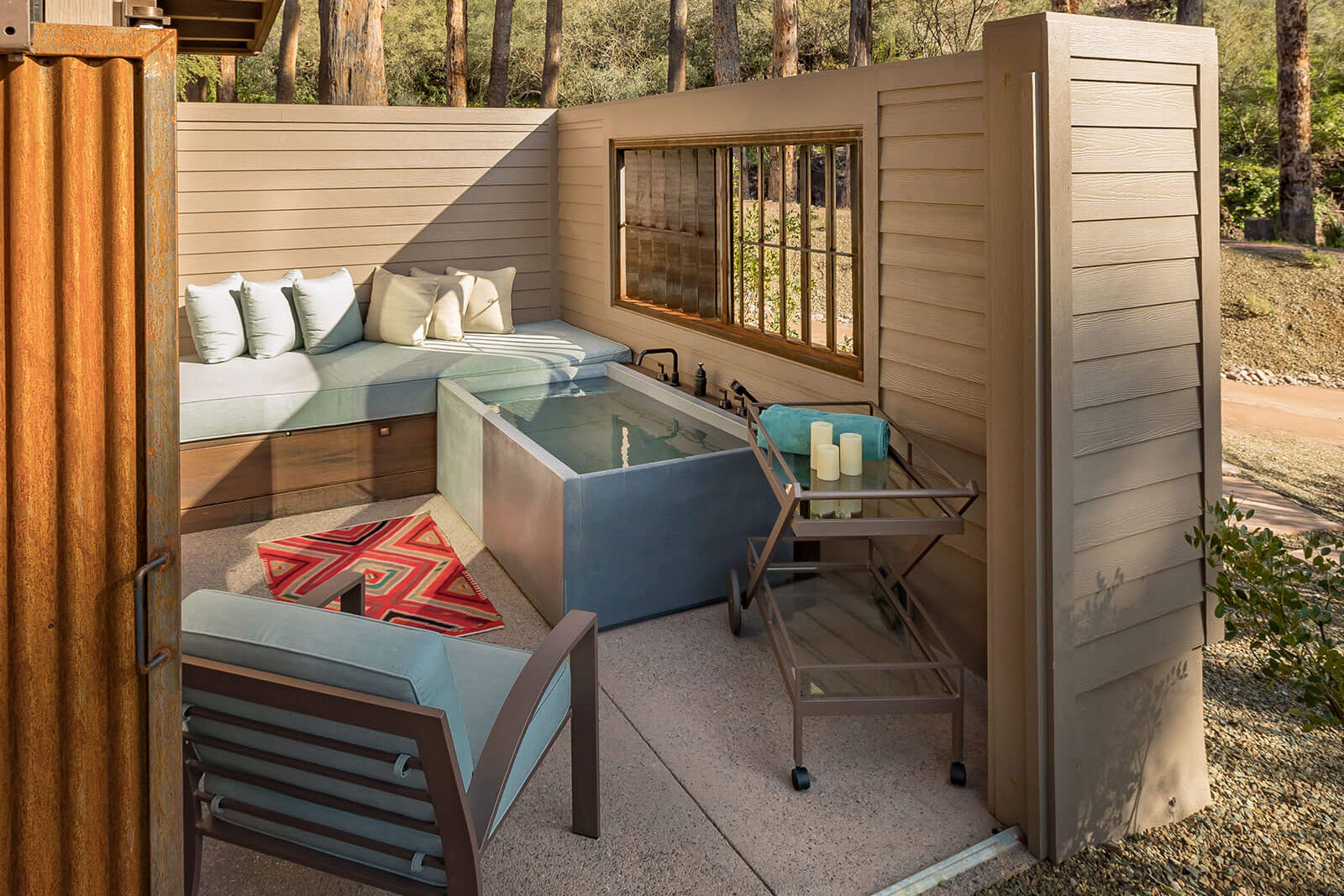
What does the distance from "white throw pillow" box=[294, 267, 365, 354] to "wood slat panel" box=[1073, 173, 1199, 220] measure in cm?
405

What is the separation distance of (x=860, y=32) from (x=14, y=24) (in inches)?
510

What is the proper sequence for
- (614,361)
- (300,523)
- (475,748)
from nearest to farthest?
1. (475,748)
2. (300,523)
3. (614,361)

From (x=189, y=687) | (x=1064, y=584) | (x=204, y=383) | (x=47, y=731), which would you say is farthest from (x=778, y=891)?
(x=204, y=383)

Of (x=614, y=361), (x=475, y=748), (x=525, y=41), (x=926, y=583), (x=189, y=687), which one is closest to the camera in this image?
(x=189, y=687)

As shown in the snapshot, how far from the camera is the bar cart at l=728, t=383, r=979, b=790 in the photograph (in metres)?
2.57

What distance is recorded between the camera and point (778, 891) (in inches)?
84.7

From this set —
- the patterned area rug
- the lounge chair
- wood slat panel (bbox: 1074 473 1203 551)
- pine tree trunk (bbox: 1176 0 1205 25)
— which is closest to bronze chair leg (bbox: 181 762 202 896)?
the lounge chair

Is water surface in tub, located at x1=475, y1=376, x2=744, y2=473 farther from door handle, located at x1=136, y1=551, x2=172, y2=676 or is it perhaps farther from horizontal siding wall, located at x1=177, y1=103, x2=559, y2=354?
door handle, located at x1=136, y1=551, x2=172, y2=676

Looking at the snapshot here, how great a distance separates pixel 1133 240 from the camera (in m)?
2.23

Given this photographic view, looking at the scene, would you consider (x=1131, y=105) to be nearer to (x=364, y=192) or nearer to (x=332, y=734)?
(x=332, y=734)

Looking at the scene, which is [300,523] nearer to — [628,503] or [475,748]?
[628,503]

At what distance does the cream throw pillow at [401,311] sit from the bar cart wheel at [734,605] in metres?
2.72

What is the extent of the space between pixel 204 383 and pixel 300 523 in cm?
76

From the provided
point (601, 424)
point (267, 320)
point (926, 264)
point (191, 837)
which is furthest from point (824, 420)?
point (267, 320)
